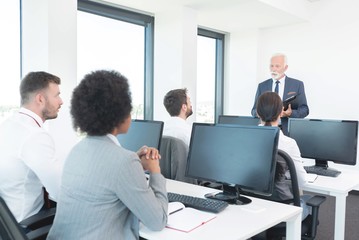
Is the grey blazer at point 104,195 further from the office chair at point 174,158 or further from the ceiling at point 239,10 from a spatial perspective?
the ceiling at point 239,10

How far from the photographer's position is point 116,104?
1.33 metres

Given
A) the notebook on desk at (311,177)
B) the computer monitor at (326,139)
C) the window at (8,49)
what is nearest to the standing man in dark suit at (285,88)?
the computer monitor at (326,139)

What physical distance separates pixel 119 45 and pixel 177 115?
6.13ft

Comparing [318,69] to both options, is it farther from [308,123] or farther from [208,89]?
[308,123]

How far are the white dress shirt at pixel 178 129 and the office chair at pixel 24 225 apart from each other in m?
1.06

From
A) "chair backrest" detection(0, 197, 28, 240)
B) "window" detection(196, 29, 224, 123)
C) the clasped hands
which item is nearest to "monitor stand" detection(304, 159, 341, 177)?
the clasped hands

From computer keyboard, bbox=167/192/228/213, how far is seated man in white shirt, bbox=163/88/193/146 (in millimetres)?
789

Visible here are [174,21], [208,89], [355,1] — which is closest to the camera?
[174,21]

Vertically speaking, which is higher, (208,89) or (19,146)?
(208,89)

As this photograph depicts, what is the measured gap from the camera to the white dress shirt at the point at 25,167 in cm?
166

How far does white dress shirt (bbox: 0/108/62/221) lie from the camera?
1.66 meters

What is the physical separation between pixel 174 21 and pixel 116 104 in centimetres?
306

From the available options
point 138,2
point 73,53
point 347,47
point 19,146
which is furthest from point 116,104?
point 347,47

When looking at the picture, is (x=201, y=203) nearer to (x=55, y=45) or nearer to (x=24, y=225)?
(x=24, y=225)
